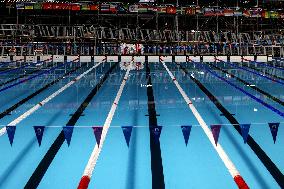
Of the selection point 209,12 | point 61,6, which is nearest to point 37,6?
point 61,6

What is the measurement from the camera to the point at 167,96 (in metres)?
6.87

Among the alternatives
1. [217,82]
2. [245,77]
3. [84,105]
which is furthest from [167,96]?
[245,77]

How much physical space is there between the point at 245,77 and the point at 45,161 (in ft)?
23.5

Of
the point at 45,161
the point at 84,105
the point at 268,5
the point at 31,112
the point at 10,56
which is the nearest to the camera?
the point at 45,161

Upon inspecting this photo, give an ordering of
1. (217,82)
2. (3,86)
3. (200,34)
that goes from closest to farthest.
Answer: (3,86)
(217,82)
(200,34)

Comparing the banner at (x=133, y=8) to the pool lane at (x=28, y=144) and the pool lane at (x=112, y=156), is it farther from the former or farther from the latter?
the pool lane at (x=112, y=156)

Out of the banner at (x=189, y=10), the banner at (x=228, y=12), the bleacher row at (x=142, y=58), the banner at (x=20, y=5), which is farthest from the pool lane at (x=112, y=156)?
the banner at (x=228, y=12)

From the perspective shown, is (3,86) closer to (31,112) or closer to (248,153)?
(31,112)

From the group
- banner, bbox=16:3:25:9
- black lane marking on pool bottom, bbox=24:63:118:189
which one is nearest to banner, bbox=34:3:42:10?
banner, bbox=16:3:25:9

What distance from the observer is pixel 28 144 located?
4062 millimetres

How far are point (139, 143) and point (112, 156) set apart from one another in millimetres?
487

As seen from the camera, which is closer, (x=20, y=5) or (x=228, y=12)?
(x=20, y=5)

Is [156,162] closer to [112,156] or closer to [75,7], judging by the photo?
[112,156]

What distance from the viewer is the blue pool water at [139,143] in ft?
10.1
